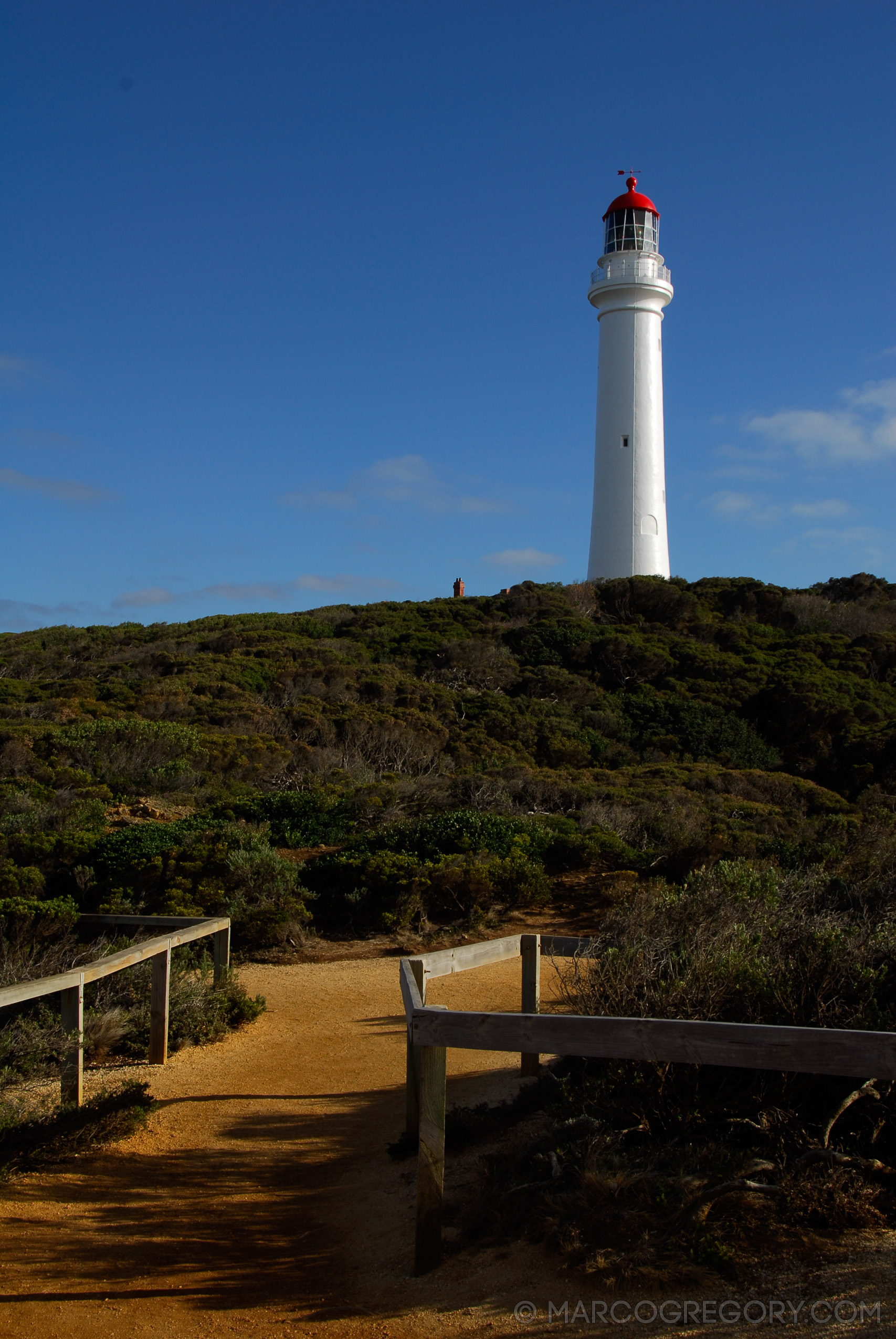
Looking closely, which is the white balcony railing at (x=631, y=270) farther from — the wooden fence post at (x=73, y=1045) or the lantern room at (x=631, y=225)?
the wooden fence post at (x=73, y=1045)

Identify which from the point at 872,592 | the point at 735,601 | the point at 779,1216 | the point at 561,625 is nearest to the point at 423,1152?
the point at 779,1216

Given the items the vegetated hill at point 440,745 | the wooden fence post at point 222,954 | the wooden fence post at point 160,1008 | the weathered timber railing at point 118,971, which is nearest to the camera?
the weathered timber railing at point 118,971

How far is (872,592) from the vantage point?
34.1m

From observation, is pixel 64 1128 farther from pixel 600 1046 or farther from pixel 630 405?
pixel 630 405

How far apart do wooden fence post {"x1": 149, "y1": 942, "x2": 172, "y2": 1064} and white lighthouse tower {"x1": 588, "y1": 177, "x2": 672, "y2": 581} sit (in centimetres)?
2797

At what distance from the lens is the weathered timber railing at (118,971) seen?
540 centimetres

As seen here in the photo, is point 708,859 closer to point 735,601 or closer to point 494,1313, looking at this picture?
point 494,1313

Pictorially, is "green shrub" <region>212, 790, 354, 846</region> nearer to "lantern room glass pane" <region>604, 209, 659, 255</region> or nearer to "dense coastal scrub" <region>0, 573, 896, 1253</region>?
"dense coastal scrub" <region>0, 573, 896, 1253</region>

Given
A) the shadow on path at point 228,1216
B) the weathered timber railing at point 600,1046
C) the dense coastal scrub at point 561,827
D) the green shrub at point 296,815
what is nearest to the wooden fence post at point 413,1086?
the shadow on path at point 228,1216

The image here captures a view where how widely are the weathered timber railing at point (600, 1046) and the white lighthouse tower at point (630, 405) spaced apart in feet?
97.6

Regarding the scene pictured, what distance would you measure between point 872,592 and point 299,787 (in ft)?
81.6

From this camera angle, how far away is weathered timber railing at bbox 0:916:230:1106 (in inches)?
213

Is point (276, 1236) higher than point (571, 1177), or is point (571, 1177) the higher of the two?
point (571, 1177)

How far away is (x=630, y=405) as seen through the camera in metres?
32.5
